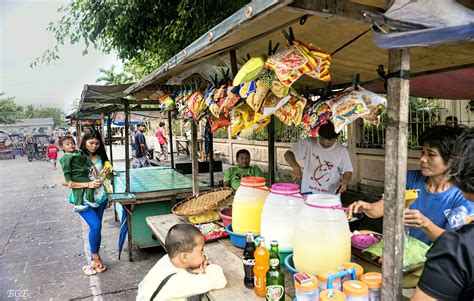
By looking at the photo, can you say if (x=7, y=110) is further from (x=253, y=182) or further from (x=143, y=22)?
(x=253, y=182)

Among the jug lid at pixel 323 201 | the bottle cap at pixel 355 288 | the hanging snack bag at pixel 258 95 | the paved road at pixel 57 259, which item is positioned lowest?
the paved road at pixel 57 259

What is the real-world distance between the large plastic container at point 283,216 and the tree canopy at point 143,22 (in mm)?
4857

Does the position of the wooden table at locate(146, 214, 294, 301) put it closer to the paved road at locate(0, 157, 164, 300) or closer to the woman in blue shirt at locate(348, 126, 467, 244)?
the woman in blue shirt at locate(348, 126, 467, 244)

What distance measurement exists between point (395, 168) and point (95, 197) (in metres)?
3.88

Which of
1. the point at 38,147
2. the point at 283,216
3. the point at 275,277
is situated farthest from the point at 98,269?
the point at 38,147

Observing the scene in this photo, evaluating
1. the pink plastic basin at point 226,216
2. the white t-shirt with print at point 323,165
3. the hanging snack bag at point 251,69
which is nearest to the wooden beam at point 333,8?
the hanging snack bag at point 251,69

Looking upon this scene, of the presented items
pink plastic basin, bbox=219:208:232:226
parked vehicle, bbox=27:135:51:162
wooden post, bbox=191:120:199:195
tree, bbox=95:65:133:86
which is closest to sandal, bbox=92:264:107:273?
wooden post, bbox=191:120:199:195

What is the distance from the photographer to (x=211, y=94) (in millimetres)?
2916

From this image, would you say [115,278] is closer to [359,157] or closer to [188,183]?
[188,183]

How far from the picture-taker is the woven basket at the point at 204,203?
288 centimetres

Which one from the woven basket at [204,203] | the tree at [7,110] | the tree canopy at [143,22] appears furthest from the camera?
the tree at [7,110]

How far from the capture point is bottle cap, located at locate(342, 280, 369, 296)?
1270 millimetres

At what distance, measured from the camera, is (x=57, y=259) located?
5105 millimetres

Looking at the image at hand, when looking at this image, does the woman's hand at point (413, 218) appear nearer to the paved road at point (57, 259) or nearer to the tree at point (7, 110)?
the paved road at point (57, 259)
